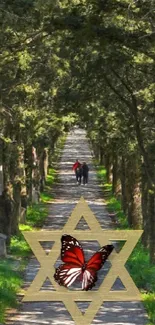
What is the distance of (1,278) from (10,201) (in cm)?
720

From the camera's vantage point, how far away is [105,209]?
44.6m

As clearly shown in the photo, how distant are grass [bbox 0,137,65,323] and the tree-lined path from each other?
0.24m

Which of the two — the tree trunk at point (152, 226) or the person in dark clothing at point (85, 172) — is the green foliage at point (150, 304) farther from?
the person in dark clothing at point (85, 172)

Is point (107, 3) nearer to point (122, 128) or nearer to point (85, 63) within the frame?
point (85, 63)

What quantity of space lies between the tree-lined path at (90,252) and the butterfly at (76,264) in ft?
22.4

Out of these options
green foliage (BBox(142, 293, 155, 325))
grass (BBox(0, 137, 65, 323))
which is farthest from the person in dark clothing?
green foliage (BBox(142, 293, 155, 325))

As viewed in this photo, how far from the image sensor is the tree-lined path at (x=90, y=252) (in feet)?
55.9

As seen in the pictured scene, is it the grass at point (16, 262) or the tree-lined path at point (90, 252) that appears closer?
the tree-lined path at point (90, 252)

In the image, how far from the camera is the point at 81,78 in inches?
849

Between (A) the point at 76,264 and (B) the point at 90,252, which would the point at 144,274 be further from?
(A) the point at 76,264

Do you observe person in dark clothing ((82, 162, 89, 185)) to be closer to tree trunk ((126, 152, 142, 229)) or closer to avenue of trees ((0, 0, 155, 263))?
avenue of trees ((0, 0, 155, 263))

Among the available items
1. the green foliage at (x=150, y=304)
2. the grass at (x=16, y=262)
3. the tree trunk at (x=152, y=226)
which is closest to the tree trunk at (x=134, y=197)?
the grass at (x=16, y=262)

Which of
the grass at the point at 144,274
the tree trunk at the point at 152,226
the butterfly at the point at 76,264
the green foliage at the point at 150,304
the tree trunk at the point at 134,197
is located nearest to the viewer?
the butterfly at the point at 76,264

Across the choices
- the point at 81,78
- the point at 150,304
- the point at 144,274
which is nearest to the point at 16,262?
the point at 144,274
